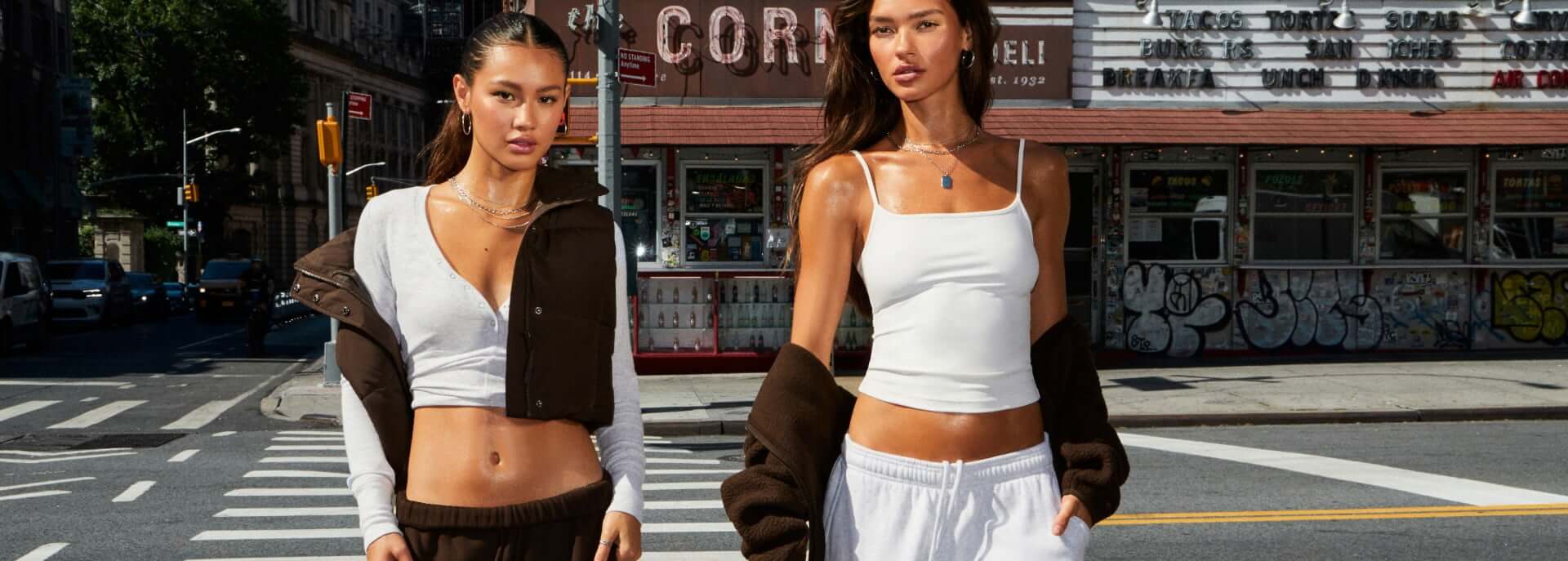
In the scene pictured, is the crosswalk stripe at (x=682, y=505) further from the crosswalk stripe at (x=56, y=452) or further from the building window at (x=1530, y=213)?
the building window at (x=1530, y=213)

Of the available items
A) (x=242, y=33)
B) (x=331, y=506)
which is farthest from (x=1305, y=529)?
(x=242, y=33)

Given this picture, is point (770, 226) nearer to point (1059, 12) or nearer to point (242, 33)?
point (1059, 12)

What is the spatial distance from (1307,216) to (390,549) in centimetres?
1935

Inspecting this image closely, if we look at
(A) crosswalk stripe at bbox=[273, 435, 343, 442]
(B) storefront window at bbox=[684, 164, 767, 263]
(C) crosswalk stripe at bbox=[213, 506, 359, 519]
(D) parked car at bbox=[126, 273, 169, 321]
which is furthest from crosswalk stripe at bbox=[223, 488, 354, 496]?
(D) parked car at bbox=[126, 273, 169, 321]

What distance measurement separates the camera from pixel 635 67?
1395 centimetres

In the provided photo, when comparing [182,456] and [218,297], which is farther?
[218,297]

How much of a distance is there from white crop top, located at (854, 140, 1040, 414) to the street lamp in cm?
6058

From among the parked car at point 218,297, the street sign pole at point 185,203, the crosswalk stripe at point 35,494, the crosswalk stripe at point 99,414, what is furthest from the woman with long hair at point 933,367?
the street sign pole at point 185,203

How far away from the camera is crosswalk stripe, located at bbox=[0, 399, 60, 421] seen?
15977mm

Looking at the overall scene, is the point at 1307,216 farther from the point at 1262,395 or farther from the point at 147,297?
the point at 147,297

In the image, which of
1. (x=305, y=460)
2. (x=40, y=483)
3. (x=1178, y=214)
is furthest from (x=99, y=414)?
(x=1178, y=214)

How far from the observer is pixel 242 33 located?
205 feet

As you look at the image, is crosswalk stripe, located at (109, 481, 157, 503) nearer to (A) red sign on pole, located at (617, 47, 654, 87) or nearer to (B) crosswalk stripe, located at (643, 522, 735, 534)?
(B) crosswalk stripe, located at (643, 522, 735, 534)

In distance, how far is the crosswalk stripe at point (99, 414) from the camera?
15.1 m
